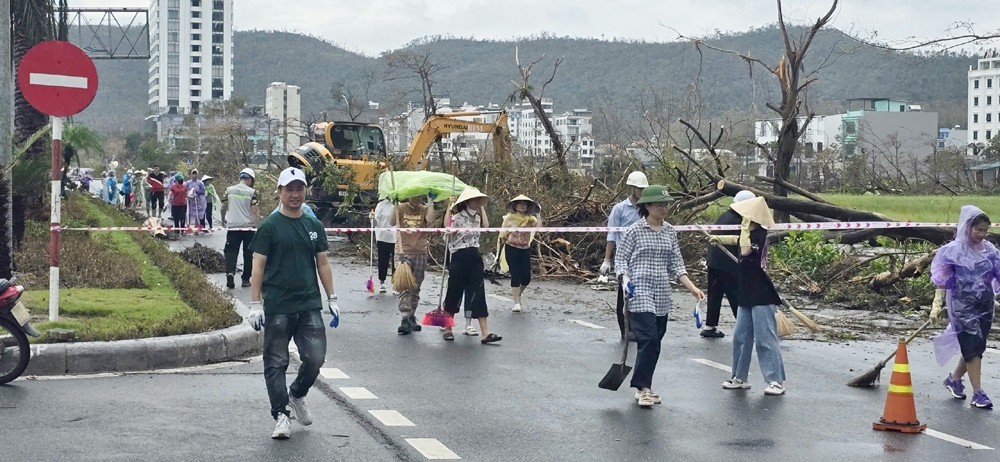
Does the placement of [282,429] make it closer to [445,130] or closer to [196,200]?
[445,130]

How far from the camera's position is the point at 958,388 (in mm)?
9266

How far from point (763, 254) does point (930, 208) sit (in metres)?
25.6

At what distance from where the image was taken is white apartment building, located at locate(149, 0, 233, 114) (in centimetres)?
16512

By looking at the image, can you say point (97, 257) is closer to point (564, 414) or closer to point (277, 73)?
point (564, 414)

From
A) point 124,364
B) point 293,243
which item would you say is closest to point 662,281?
point 293,243

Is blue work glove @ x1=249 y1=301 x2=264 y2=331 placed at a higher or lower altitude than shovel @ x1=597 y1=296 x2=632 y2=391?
higher

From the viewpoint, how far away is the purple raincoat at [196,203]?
28922mm

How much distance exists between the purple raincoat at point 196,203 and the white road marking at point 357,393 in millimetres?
20885

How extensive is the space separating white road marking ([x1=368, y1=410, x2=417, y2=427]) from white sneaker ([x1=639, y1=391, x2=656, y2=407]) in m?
1.78

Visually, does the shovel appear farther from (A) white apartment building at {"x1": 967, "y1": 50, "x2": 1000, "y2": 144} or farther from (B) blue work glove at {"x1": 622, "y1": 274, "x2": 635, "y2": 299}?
(A) white apartment building at {"x1": 967, "y1": 50, "x2": 1000, "y2": 144}

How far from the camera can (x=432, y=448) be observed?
7.03 metres

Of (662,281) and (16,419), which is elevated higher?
(662,281)

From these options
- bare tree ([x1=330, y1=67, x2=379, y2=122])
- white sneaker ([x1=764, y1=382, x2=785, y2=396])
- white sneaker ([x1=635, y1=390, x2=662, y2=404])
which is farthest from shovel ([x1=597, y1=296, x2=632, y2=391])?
bare tree ([x1=330, y1=67, x2=379, y2=122])

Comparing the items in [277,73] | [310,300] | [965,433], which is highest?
[277,73]
